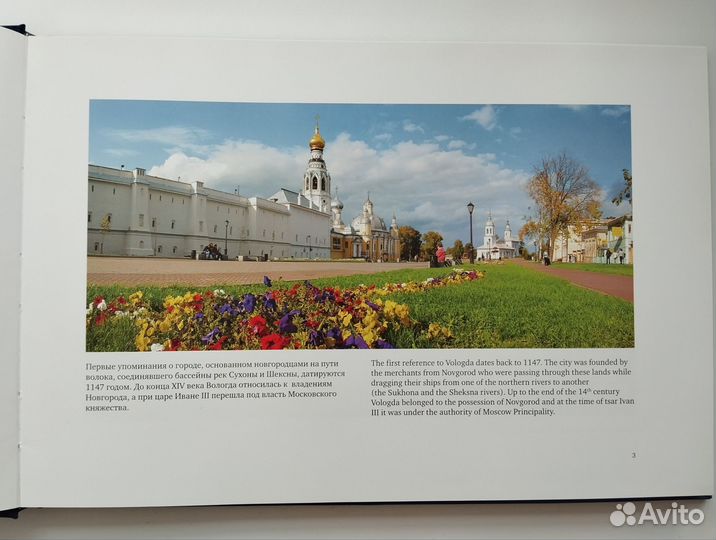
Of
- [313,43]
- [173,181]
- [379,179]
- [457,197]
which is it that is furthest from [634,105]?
[173,181]

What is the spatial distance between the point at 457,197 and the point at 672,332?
3.65 feet

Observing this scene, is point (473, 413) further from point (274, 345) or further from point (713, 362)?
point (713, 362)

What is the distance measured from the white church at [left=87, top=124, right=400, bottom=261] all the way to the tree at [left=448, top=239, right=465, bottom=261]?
0.81 feet

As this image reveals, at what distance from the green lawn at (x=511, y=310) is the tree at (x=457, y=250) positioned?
81 millimetres

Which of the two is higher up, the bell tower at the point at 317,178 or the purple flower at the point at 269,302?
the bell tower at the point at 317,178

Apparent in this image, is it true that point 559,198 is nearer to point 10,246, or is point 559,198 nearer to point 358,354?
point 358,354

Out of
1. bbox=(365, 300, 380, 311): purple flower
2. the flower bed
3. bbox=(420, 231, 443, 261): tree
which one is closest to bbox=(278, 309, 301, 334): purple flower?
the flower bed

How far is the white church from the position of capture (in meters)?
1.88

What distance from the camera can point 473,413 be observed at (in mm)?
1927

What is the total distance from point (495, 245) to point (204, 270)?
50.2 inches

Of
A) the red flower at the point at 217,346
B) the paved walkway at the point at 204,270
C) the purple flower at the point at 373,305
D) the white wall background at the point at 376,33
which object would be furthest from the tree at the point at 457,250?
the red flower at the point at 217,346

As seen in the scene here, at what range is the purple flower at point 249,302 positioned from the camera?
196cm

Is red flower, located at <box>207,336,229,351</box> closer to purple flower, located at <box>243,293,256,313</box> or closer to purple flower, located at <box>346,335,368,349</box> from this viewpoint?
purple flower, located at <box>243,293,256,313</box>

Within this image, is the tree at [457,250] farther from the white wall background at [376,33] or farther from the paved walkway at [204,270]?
the white wall background at [376,33]
